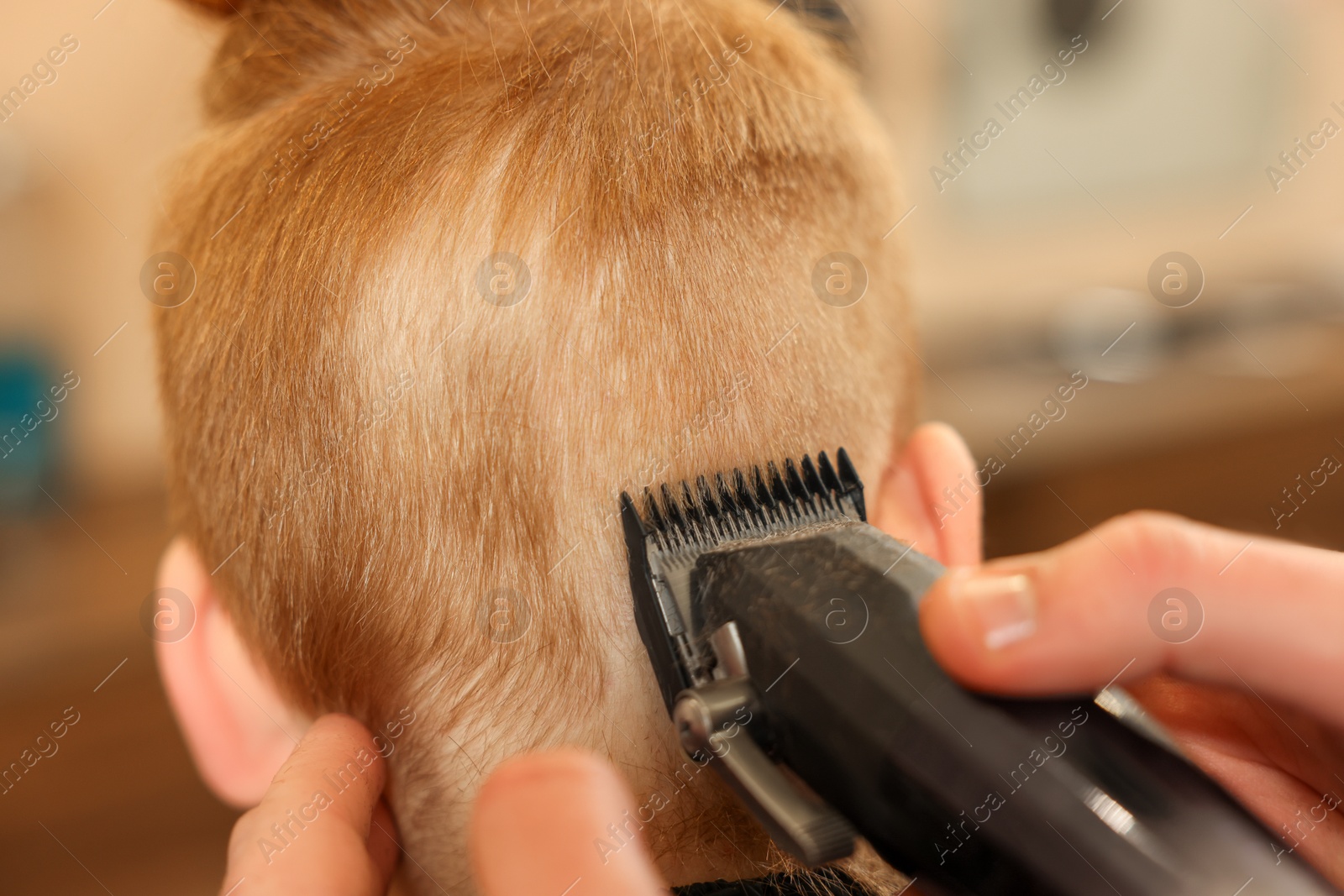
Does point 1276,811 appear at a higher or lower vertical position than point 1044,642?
lower

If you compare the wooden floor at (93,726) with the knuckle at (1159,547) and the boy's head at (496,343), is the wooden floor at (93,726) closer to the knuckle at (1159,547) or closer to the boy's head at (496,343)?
the boy's head at (496,343)

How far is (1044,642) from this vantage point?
0.81ft

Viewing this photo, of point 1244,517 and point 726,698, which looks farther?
point 1244,517

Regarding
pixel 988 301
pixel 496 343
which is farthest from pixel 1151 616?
pixel 988 301

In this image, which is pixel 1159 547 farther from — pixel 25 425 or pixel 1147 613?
pixel 25 425

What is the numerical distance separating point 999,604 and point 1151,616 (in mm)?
43

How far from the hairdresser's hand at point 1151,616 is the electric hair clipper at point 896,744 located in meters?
0.01

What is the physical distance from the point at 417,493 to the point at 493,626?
0.07m

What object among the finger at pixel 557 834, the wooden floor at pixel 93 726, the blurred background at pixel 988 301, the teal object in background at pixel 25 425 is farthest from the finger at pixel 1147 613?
the teal object in background at pixel 25 425

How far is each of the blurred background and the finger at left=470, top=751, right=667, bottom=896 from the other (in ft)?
1.82

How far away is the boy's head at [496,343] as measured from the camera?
38cm

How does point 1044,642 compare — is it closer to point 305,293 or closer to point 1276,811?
point 1276,811

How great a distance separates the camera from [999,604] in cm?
25

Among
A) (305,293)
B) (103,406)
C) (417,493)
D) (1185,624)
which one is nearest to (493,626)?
(417,493)
